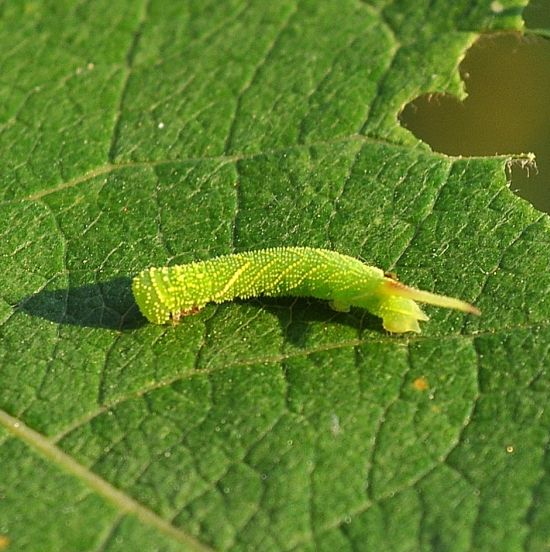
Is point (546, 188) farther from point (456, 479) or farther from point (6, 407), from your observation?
point (6, 407)

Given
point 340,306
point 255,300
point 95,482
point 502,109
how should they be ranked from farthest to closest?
1. point 502,109
2. point 255,300
3. point 340,306
4. point 95,482

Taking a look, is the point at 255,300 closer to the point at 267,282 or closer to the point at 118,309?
the point at 267,282

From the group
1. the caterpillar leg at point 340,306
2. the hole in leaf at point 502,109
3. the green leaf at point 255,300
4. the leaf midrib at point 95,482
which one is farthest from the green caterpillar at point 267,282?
the hole in leaf at point 502,109

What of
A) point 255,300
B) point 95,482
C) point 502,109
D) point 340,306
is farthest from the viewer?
Answer: point 502,109

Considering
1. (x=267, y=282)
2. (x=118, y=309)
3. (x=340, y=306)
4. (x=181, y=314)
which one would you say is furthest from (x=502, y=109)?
(x=118, y=309)

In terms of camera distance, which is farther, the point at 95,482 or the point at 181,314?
the point at 181,314

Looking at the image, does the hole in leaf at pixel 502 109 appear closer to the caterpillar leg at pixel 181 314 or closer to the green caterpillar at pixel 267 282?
the green caterpillar at pixel 267 282

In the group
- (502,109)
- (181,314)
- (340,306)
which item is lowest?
(502,109)

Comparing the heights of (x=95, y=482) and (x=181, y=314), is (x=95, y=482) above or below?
below
